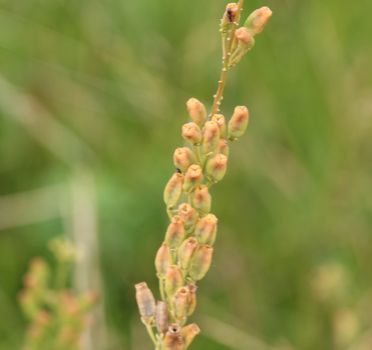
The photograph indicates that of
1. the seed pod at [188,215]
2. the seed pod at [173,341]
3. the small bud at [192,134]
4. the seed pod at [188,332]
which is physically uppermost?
the small bud at [192,134]

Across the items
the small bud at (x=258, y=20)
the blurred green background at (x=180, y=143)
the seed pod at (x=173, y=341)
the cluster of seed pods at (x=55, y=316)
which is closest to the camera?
the seed pod at (x=173, y=341)

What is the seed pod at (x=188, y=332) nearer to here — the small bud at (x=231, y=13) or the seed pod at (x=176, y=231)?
the seed pod at (x=176, y=231)

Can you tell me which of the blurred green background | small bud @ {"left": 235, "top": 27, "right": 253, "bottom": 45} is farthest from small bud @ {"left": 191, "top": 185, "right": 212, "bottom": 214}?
the blurred green background

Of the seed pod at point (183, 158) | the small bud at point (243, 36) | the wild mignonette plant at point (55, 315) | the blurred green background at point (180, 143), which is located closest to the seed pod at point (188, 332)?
the seed pod at point (183, 158)

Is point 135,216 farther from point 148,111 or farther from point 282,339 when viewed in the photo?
point 282,339

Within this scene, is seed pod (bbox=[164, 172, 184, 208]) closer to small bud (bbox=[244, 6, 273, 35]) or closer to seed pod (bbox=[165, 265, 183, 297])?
seed pod (bbox=[165, 265, 183, 297])

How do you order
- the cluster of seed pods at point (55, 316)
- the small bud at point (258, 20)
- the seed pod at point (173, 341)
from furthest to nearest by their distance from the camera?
the cluster of seed pods at point (55, 316), the small bud at point (258, 20), the seed pod at point (173, 341)
